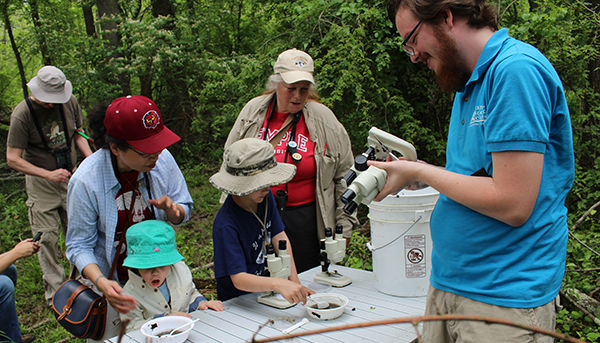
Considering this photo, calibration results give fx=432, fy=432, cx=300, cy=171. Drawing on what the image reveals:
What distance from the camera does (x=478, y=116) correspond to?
52.3 inches

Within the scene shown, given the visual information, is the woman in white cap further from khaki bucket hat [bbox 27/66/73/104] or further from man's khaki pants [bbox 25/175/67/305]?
man's khaki pants [bbox 25/175/67/305]

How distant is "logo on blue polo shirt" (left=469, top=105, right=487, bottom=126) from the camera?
→ 131 centimetres

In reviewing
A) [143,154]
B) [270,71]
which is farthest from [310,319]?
[270,71]

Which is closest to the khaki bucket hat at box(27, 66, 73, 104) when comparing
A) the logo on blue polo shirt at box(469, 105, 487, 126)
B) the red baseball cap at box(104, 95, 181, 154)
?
the red baseball cap at box(104, 95, 181, 154)

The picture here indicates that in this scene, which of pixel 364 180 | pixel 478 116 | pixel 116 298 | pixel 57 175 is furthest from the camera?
pixel 57 175

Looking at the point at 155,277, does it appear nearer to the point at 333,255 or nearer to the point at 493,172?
the point at 333,255

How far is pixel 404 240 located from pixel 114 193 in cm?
153

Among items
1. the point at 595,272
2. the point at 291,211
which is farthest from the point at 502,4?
the point at 291,211

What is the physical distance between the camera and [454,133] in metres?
1.50

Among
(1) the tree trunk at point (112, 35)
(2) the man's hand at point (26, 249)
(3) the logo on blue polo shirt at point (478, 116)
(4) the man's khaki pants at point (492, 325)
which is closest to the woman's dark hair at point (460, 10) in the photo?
(3) the logo on blue polo shirt at point (478, 116)

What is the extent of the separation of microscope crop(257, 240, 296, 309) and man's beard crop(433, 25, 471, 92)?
3.83 feet

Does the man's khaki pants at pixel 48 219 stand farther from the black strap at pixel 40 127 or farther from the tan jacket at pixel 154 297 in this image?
the tan jacket at pixel 154 297

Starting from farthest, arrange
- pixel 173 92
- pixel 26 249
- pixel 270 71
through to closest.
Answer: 1. pixel 173 92
2. pixel 270 71
3. pixel 26 249

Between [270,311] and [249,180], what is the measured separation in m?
0.68
